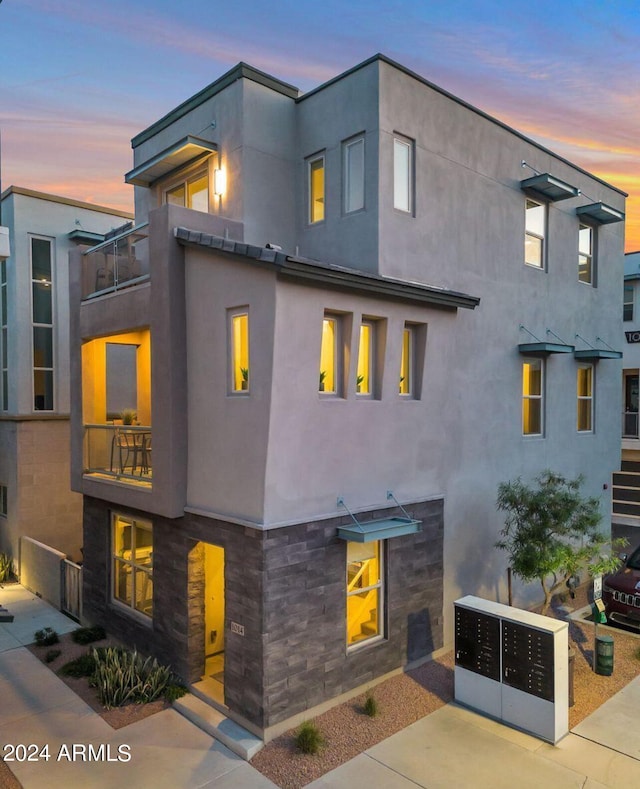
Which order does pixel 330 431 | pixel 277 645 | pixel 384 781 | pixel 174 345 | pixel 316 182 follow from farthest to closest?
pixel 316 182 → pixel 174 345 → pixel 330 431 → pixel 277 645 → pixel 384 781

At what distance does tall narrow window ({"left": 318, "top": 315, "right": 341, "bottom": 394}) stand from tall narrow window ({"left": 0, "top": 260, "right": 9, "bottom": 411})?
38.7 ft

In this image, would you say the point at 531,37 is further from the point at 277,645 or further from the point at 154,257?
the point at 277,645

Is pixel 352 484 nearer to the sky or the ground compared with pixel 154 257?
nearer to the ground

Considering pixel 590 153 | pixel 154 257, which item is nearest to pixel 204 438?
pixel 154 257

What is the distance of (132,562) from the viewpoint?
10.8 metres

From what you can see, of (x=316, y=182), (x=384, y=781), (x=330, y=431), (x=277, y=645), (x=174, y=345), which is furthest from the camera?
(x=316, y=182)

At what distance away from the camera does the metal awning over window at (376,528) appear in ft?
27.2

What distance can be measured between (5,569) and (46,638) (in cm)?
524

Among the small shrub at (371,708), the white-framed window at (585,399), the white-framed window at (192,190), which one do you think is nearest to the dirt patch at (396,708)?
the small shrub at (371,708)

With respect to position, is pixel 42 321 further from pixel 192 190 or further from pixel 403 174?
pixel 403 174

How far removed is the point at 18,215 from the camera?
15789 millimetres

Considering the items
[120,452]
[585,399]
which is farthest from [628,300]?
[120,452]

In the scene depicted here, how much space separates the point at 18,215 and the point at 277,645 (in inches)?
551

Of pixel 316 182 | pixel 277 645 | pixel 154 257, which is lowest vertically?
pixel 277 645
